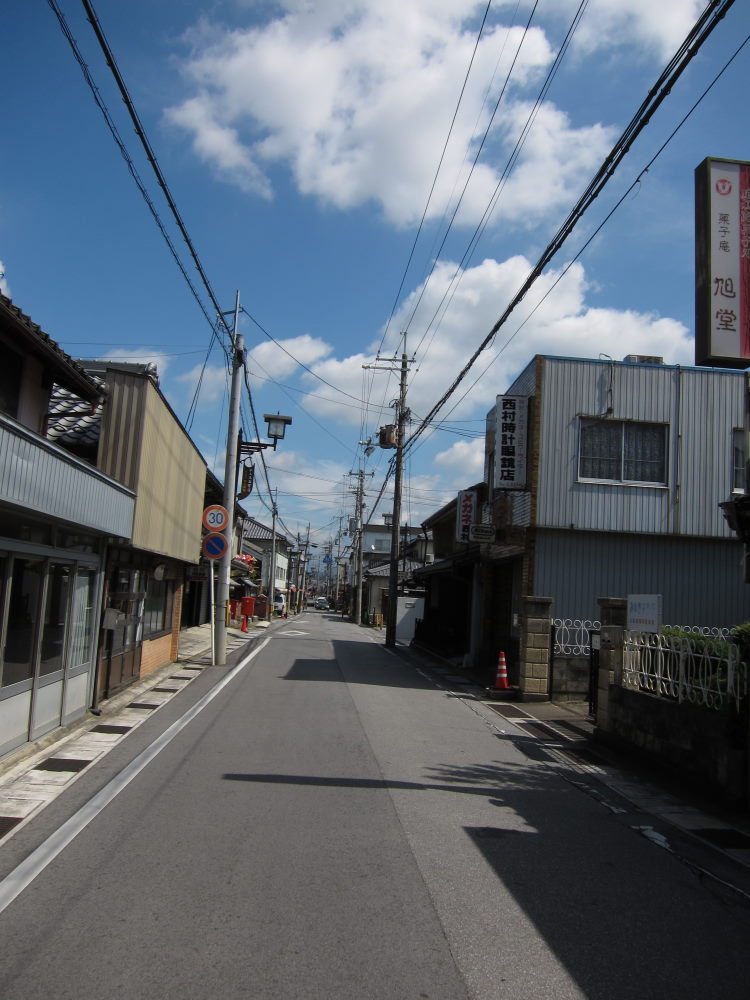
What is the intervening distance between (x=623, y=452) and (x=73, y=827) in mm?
14155

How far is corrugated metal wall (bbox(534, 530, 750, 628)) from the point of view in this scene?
17109 millimetres

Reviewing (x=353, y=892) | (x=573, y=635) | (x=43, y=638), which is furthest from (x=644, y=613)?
(x=43, y=638)

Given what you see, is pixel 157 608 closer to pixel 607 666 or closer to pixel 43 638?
pixel 43 638

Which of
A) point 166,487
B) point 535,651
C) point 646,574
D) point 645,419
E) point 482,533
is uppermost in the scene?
point 645,419

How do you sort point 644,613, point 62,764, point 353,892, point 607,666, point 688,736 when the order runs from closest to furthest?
point 353,892, point 62,764, point 688,736, point 644,613, point 607,666

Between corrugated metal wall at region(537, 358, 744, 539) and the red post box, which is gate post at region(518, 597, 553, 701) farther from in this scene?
the red post box

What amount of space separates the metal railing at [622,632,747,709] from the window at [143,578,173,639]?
9558 mm

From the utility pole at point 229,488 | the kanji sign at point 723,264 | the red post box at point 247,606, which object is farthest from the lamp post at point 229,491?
the red post box at point 247,606

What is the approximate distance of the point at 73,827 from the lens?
625cm

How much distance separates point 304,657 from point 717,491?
12.0 m

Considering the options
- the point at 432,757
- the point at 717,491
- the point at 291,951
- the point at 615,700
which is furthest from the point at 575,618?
the point at 291,951

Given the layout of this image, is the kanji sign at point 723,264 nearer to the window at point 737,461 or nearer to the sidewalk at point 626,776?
the sidewalk at point 626,776

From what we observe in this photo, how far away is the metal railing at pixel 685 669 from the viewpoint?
848cm

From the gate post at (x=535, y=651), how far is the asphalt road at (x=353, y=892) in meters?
6.77
